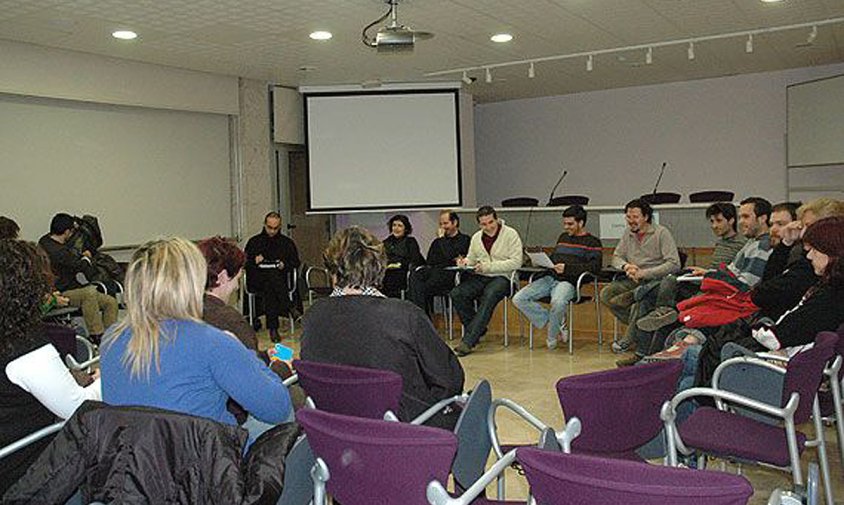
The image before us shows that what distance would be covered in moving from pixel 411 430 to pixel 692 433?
1.47 m

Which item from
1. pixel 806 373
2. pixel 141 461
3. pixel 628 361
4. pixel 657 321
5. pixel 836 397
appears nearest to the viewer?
pixel 141 461

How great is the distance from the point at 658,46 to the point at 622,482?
789 cm

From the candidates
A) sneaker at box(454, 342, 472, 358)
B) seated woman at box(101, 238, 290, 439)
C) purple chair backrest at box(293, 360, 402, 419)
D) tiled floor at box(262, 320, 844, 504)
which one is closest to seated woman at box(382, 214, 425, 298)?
tiled floor at box(262, 320, 844, 504)

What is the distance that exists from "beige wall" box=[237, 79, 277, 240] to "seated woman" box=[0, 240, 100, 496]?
770 cm

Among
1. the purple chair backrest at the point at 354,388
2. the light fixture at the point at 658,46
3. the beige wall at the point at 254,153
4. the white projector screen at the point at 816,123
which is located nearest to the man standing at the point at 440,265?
the light fixture at the point at 658,46

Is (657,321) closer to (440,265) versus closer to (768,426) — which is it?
(768,426)

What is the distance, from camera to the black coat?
195cm

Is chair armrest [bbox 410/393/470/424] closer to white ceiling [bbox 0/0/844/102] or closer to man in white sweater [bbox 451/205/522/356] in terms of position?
white ceiling [bbox 0/0/844/102]

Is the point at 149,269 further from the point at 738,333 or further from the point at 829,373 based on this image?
the point at 738,333

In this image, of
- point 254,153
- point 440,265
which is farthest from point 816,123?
point 254,153

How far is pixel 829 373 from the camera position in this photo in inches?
125

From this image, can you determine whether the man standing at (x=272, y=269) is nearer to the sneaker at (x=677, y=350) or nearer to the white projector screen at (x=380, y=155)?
the white projector screen at (x=380, y=155)

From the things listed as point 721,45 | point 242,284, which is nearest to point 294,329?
point 242,284

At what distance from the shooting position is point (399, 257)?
8578 millimetres
